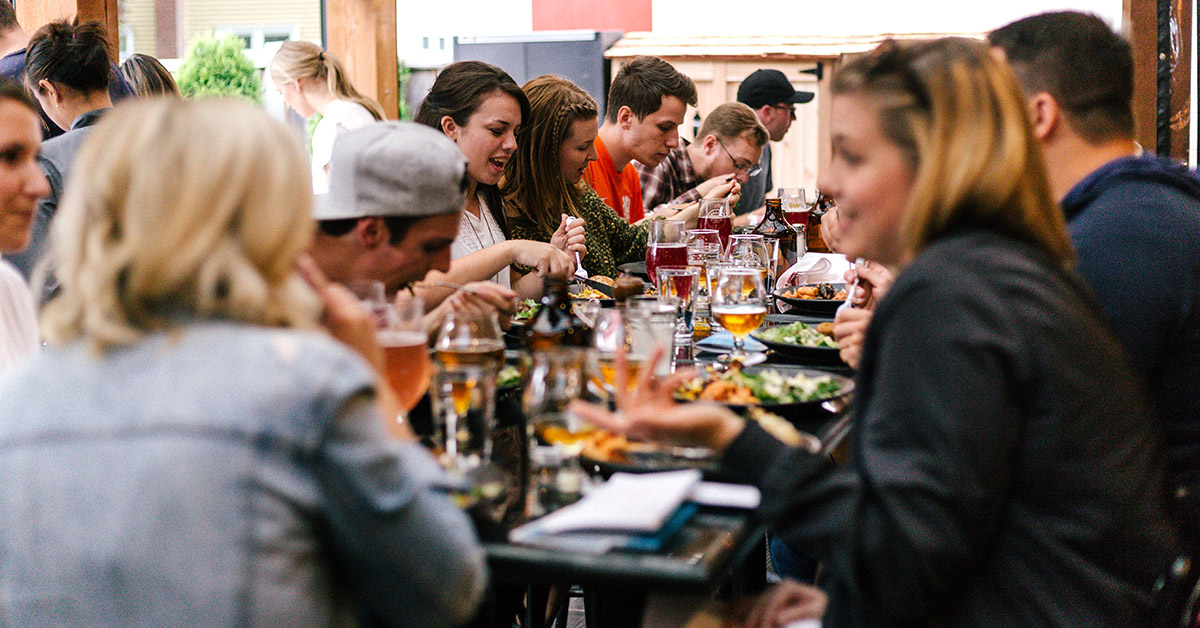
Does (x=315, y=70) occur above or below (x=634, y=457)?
above

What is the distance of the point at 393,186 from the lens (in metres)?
1.86

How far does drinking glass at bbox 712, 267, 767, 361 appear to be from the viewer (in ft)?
8.06

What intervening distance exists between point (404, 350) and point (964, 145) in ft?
2.63

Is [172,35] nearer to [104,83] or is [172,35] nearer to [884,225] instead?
[104,83]

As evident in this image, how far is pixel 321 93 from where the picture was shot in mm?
5785

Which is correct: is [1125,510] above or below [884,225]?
below

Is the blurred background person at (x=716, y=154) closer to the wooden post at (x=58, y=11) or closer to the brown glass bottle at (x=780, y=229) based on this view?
the brown glass bottle at (x=780, y=229)

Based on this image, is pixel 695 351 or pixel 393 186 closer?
pixel 393 186

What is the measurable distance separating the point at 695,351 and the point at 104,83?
2.69m

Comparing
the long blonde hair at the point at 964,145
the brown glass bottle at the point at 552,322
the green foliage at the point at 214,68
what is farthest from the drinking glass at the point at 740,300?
the green foliage at the point at 214,68

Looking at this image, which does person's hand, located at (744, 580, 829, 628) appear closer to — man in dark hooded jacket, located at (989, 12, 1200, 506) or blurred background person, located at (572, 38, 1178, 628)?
blurred background person, located at (572, 38, 1178, 628)

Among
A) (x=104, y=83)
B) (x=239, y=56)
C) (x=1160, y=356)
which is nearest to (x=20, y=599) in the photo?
(x=1160, y=356)

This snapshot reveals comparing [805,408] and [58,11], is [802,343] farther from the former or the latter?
[58,11]

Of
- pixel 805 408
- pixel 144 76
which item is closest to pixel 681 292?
pixel 805 408
